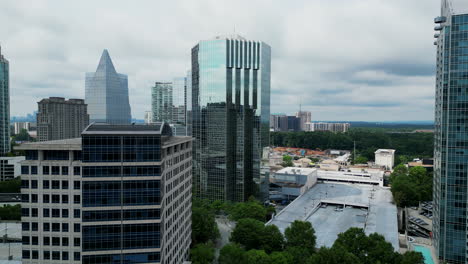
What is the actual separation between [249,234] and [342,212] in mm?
35952

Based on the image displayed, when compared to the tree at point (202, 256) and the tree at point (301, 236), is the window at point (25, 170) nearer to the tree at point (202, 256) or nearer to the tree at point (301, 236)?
the tree at point (202, 256)

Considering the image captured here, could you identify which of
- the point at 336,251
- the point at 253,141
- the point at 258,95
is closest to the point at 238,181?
the point at 253,141

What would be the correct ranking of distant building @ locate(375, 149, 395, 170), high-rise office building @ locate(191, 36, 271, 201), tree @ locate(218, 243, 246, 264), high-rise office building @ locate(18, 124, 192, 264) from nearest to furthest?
high-rise office building @ locate(18, 124, 192, 264) → tree @ locate(218, 243, 246, 264) → high-rise office building @ locate(191, 36, 271, 201) → distant building @ locate(375, 149, 395, 170)

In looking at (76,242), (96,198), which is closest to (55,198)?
(96,198)

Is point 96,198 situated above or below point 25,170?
below

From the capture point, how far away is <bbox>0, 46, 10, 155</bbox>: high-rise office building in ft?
502

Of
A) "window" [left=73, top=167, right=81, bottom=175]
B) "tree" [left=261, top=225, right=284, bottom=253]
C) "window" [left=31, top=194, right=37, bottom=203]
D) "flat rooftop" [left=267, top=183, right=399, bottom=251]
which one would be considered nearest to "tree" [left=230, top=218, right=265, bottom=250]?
"tree" [left=261, top=225, right=284, bottom=253]

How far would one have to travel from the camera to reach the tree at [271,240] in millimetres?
62156

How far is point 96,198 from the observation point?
146ft

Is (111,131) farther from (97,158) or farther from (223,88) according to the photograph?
(223,88)

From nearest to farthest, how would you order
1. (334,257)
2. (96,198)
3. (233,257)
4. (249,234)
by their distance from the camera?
(96,198) < (334,257) < (233,257) < (249,234)

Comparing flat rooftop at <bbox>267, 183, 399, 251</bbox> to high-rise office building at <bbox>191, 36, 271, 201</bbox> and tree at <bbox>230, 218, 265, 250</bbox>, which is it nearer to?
tree at <bbox>230, 218, 265, 250</bbox>

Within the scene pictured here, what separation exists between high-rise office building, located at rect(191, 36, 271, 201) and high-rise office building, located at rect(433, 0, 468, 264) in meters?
48.7

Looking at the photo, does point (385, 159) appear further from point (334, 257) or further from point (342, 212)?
point (334, 257)
